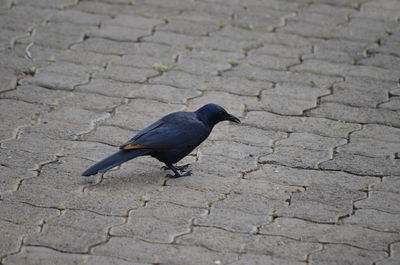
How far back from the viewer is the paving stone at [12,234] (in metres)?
4.64

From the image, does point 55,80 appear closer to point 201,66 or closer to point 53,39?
point 53,39

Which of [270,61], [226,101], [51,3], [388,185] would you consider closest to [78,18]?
[51,3]

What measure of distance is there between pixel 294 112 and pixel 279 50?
150cm

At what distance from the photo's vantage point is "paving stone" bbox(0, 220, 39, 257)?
464cm

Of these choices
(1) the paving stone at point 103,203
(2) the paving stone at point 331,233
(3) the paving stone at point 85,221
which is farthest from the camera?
(1) the paving stone at point 103,203

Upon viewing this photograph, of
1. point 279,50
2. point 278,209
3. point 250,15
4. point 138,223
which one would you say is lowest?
point 138,223

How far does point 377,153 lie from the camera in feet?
20.4

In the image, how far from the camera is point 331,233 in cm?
496

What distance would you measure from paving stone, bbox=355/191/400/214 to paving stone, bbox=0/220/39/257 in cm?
231

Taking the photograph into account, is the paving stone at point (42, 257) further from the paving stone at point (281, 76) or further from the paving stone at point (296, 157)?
the paving stone at point (281, 76)

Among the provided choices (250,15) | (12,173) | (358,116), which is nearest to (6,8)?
(250,15)

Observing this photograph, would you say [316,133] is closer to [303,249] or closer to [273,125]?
[273,125]

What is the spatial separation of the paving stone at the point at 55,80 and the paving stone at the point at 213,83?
74 centimetres

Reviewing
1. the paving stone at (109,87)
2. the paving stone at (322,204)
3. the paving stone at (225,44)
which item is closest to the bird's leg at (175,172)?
the paving stone at (322,204)
